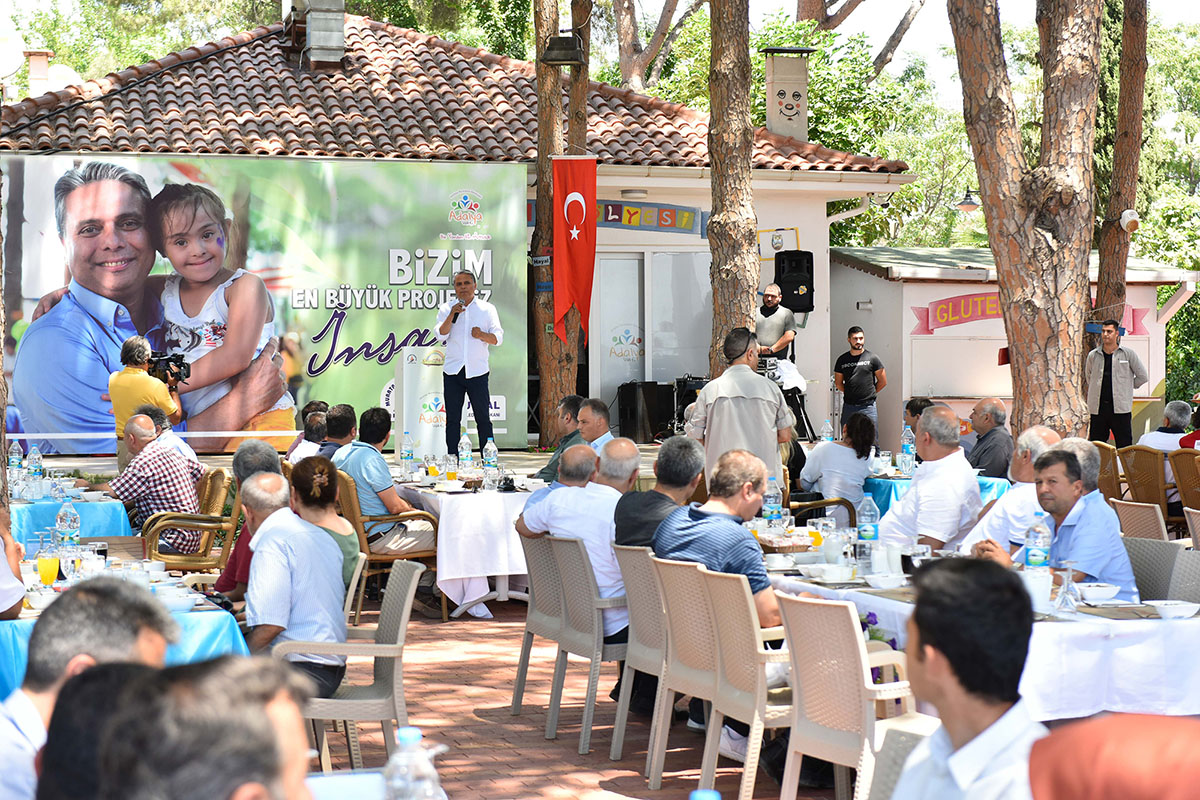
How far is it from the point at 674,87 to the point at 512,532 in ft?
68.0

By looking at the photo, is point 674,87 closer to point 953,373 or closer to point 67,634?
point 953,373

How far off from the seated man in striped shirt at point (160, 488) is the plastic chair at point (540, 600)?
9.26 ft

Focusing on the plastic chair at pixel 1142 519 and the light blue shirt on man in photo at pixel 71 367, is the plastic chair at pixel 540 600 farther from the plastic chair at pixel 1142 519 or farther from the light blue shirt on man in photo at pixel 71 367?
the light blue shirt on man in photo at pixel 71 367

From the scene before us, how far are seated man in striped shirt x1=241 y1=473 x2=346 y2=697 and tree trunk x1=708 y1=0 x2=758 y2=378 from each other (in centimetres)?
600

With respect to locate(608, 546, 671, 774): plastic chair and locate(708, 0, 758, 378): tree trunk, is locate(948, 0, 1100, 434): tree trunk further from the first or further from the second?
locate(708, 0, 758, 378): tree trunk

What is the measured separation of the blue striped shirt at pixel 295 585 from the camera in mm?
4930

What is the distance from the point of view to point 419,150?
1552cm

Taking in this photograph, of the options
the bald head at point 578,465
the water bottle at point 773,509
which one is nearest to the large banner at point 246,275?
the water bottle at point 773,509

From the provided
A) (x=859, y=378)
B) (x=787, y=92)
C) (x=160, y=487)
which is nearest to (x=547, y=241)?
(x=859, y=378)

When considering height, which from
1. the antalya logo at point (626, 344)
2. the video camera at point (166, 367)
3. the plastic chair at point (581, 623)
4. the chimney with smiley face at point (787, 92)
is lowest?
the plastic chair at point (581, 623)

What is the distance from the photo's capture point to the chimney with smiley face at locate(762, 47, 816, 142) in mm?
18969

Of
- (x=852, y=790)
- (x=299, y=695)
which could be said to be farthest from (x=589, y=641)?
(x=299, y=695)

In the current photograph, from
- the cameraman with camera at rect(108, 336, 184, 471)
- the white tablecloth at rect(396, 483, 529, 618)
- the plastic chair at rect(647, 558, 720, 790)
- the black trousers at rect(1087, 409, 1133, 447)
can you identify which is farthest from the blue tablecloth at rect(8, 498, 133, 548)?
the black trousers at rect(1087, 409, 1133, 447)

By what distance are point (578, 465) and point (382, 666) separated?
79.2 inches
